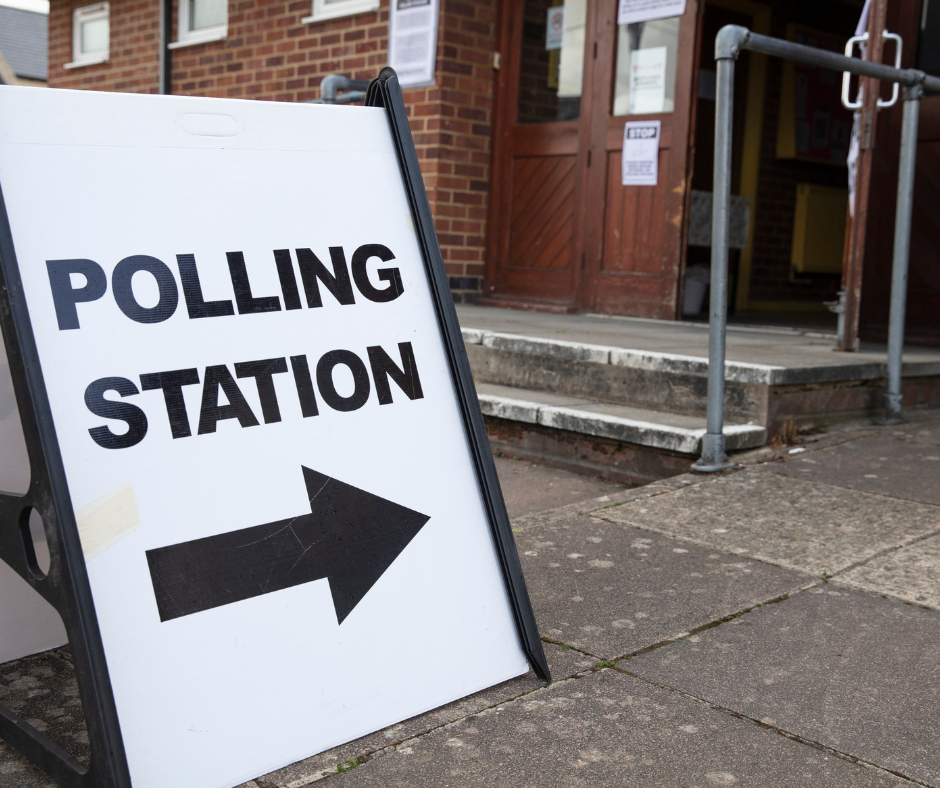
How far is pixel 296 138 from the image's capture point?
170 cm

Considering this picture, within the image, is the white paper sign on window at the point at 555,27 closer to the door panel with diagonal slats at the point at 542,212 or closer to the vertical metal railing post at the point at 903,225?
the door panel with diagonal slats at the point at 542,212

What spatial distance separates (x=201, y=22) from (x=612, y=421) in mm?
6381

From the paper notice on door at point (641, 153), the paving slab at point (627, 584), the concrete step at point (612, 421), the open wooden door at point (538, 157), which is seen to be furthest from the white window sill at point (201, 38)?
the paving slab at point (627, 584)

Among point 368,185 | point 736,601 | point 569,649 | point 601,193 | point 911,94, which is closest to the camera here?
point 368,185

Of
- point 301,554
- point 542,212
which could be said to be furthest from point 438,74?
point 301,554

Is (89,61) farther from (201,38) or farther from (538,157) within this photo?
(538,157)

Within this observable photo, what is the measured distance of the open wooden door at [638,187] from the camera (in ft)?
18.3

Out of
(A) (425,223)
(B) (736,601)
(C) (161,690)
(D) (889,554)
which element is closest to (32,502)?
(C) (161,690)

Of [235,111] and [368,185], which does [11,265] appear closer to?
[235,111]

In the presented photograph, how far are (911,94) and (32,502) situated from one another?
3.83 metres

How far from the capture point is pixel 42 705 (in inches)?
67.9

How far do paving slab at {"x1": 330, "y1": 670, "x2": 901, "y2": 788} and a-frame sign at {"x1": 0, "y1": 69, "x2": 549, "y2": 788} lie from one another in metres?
0.09

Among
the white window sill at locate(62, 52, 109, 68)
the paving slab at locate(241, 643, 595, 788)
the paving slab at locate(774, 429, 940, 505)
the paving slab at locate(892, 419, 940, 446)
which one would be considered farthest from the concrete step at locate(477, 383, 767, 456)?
the white window sill at locate(62, 52, 109, 68)

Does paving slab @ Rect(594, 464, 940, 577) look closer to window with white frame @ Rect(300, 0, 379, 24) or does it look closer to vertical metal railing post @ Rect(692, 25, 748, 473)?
vertical metal railing post @ Rect(692, 25, 748, 473)
